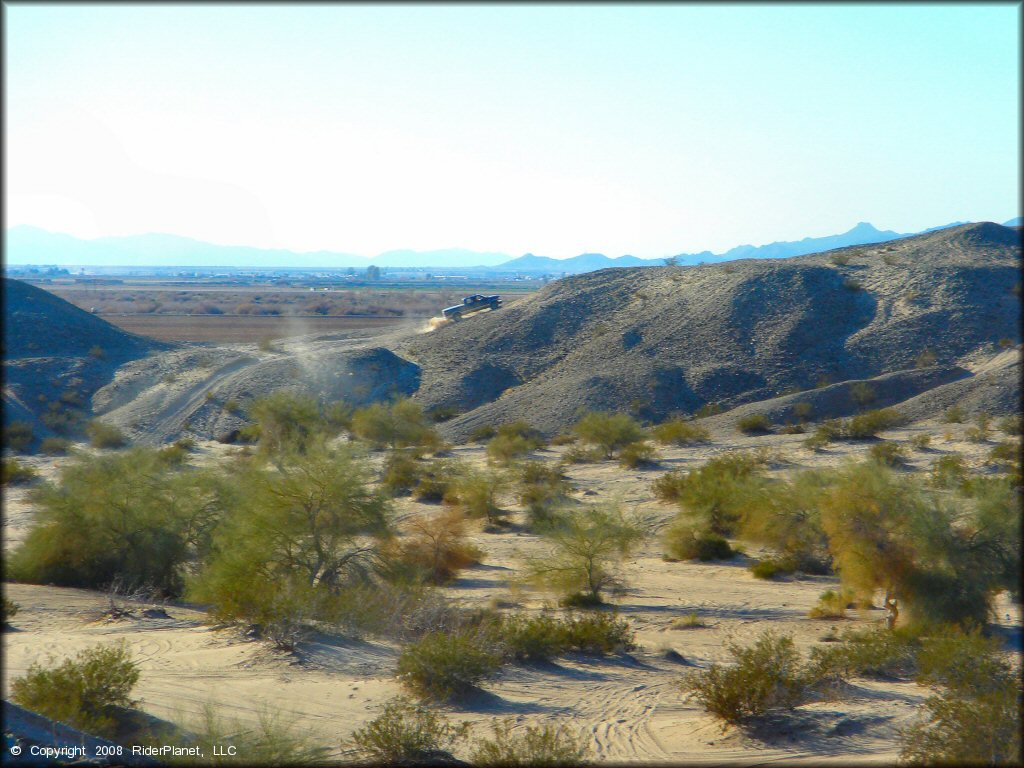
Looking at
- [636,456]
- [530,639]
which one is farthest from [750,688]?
[636,456]

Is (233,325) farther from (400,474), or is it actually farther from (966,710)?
(966,710)

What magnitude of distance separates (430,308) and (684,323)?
227 ft

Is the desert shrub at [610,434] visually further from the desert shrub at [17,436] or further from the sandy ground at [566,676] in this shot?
the desert shrub at [17,436]

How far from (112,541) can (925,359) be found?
4009 cm

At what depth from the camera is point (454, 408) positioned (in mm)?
47844

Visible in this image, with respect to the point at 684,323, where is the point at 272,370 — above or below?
below

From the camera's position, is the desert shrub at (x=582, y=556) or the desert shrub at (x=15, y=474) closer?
the desert shrub at (x=582, y=556)

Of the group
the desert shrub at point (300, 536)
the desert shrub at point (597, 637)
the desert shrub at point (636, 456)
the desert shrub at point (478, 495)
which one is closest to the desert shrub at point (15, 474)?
the desert shrub at point (478, 495)

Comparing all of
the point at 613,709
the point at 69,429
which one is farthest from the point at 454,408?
the point at 613,709

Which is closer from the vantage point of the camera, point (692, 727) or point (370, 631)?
point (692, 727)

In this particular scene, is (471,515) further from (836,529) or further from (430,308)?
(430,308)

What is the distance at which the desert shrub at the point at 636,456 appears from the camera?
32.8 metres

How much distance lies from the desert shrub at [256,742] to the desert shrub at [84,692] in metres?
0.94

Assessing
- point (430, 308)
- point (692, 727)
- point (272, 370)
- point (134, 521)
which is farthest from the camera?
point (430, 308)
